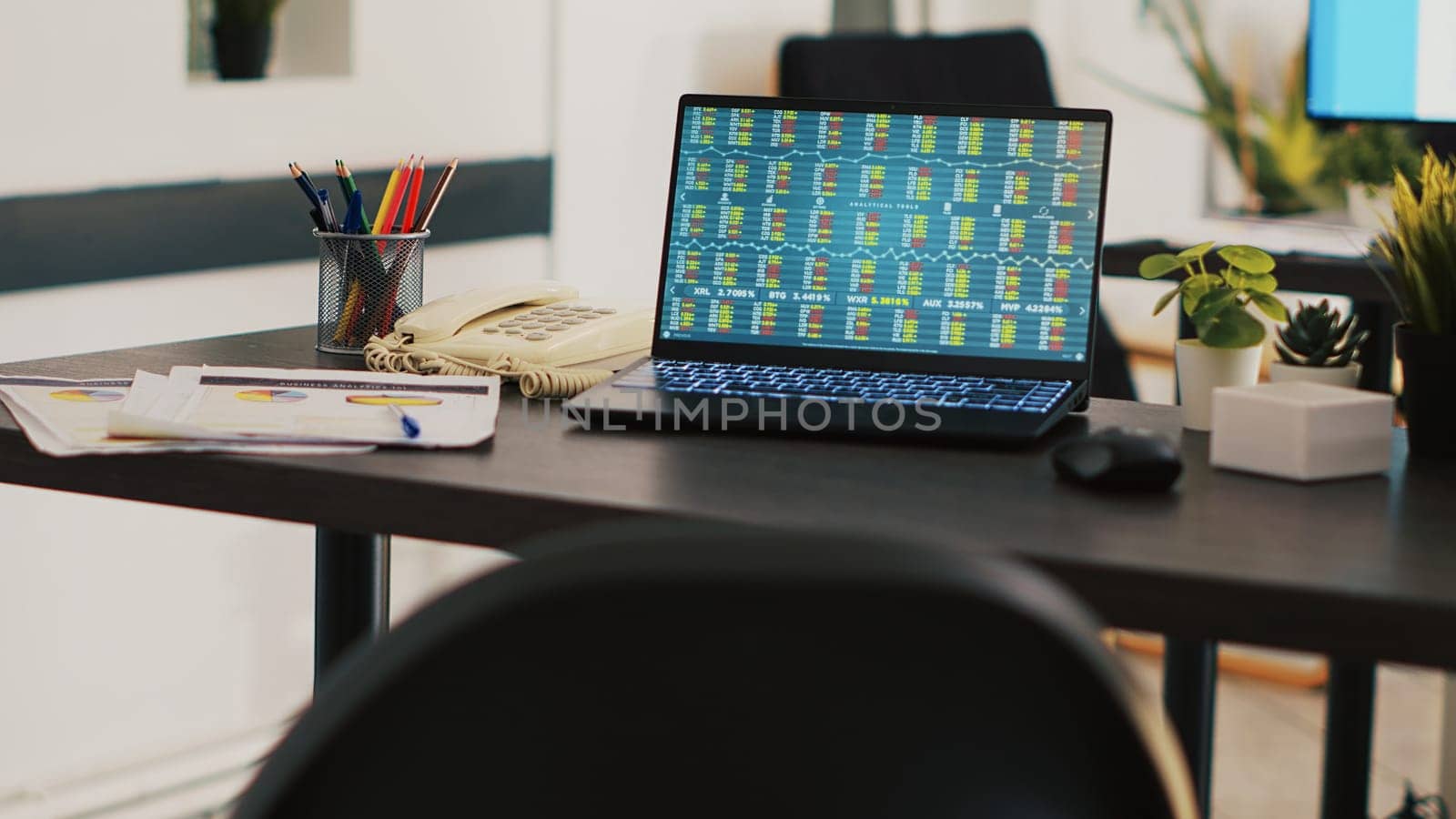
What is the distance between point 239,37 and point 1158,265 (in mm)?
1331

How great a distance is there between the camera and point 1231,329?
3.83 ft

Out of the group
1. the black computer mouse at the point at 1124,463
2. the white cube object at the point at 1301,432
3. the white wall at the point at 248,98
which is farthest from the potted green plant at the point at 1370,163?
the black computer mouse at the point at 1124,463

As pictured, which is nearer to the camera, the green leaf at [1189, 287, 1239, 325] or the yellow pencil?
the green leaf at [1189, 287, 1239, 325]

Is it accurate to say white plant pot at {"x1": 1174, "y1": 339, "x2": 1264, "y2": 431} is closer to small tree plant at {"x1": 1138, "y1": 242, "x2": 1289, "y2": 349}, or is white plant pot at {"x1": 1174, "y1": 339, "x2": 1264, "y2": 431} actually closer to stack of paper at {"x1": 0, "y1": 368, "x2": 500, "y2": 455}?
small tree plant at {"x1": 1138, "y1": 242, "x2": 1289, "y2": 349}

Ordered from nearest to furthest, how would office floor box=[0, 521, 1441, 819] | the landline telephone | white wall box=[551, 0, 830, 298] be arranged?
the landline telephone, office floor box=[0, 521, 1441, 819], white wall box=[551, 0, 830, 298]

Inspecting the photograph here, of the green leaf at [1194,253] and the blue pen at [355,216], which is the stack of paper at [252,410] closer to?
the blue pen at [355,216]

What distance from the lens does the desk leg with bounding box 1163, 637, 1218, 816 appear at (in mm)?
1321

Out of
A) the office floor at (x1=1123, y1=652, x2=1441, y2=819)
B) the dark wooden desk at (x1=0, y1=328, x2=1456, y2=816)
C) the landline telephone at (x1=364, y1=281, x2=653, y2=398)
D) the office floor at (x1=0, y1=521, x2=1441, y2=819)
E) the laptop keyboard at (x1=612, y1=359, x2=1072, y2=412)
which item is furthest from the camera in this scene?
the office floor at (x1=1123, y1=652, x2=1441, y2=819)

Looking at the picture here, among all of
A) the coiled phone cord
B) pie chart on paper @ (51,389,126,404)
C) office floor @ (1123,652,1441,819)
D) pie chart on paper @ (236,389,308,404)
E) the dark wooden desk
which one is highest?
the coiled phone cord

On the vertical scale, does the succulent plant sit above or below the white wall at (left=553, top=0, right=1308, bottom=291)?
below

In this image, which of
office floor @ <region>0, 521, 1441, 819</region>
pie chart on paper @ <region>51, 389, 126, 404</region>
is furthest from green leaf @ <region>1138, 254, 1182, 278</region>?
office floor @ <region>0, 521, 1441, 819</region>

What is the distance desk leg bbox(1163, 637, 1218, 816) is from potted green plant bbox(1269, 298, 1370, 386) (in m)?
0.24

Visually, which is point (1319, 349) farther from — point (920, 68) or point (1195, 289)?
point (920, 68)

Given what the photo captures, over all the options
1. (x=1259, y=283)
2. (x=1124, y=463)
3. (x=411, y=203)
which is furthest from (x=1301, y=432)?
(x=411, y=203)
